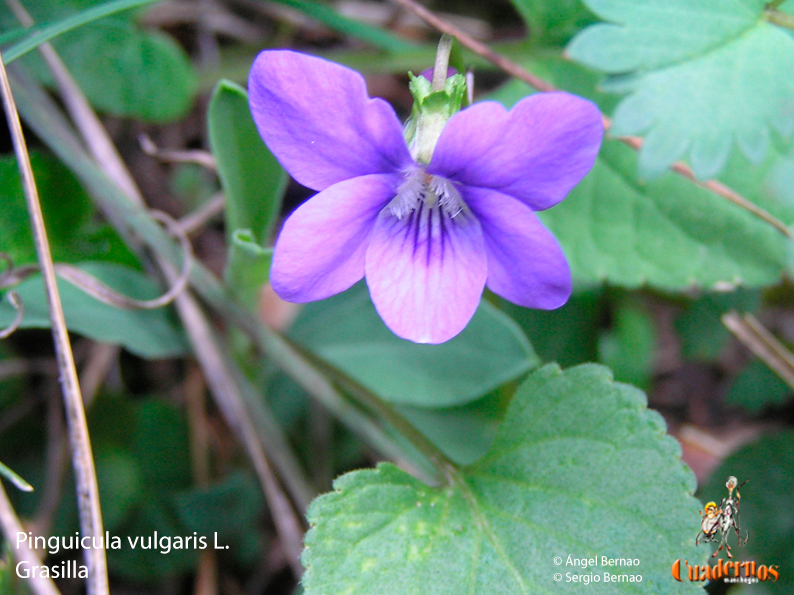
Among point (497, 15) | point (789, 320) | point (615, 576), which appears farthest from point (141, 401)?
point (789, 320)

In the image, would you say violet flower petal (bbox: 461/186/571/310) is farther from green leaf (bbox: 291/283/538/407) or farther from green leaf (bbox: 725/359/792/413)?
green leaf (bbox: 725/359/792/413)

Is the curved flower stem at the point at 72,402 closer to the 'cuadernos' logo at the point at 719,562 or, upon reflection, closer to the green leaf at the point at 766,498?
the 'cuadernos' logo at the point at 719,562

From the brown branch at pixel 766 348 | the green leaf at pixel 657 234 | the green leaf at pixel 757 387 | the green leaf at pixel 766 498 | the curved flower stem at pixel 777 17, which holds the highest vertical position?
the curved flower stem at pixel 777 17

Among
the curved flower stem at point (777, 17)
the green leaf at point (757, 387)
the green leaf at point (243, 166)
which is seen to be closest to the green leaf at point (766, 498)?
the green leaf at point (757, 387)

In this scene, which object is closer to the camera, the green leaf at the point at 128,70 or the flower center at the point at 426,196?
the flower center at the point at 426,196

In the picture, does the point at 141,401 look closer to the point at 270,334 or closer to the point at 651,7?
the point at 270,334

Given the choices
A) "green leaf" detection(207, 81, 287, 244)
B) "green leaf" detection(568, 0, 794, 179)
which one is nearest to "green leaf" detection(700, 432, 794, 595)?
"green leaf" detection(568, 0, 794, 179)

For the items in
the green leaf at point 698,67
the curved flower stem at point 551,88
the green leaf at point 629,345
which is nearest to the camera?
the green leaf at point 698,67
